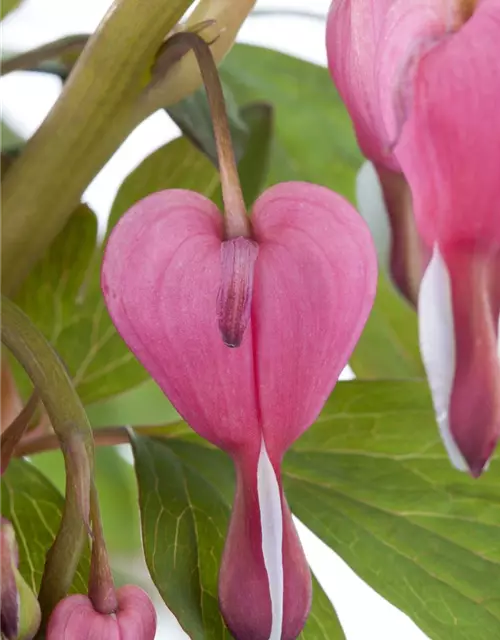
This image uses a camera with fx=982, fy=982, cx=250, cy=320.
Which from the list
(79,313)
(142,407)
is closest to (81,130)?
(79,313)

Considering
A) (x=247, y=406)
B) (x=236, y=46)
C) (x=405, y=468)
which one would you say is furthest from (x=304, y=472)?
(x=236, y=46)

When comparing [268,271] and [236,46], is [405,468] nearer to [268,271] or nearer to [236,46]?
[268,271]

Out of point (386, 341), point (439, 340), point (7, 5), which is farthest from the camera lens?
point (386, 341)

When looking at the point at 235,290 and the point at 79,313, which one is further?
the point at 79,313

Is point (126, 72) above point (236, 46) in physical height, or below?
below

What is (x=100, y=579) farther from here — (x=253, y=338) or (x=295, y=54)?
(x=295, y=54)

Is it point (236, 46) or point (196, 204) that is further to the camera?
point (236, 46)
